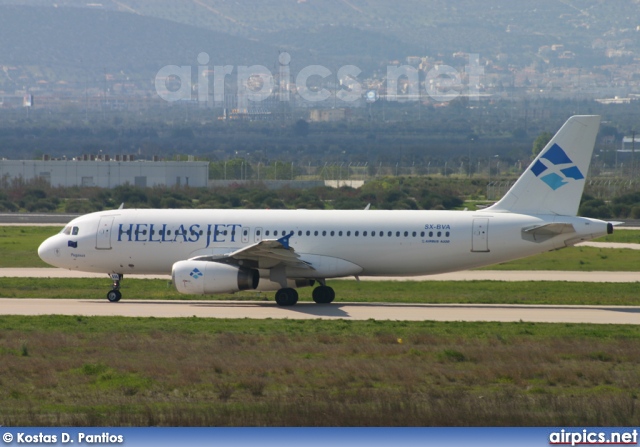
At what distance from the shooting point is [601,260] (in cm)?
5722

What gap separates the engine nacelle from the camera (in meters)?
38.1

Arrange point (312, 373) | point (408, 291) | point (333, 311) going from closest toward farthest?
point (312, 373) → point (333, 311) → point (408, 291)

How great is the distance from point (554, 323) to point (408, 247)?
7404 mm

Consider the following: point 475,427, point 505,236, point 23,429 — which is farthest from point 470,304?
point 23,429

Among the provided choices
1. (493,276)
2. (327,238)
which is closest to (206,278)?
(327,238)

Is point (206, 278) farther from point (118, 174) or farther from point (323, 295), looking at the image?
point (118, 174)

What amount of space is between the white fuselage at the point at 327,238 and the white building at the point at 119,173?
3160 inches

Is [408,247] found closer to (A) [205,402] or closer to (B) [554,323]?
(B) [554,323]

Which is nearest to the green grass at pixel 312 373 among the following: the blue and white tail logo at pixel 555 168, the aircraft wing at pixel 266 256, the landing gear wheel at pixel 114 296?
the aircraft wing at pixel 266 256

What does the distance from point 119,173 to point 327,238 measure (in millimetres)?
85493

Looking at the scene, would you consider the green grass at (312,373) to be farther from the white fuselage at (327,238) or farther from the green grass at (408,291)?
the green grass at (408,291)

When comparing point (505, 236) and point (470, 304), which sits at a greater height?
point (505, 236)

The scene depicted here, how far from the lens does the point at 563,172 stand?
3872 cm

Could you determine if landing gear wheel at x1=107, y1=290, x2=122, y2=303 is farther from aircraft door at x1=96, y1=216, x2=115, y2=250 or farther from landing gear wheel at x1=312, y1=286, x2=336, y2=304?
landing gear wheel at x1=312, y1=286, x2=336, y2=304
